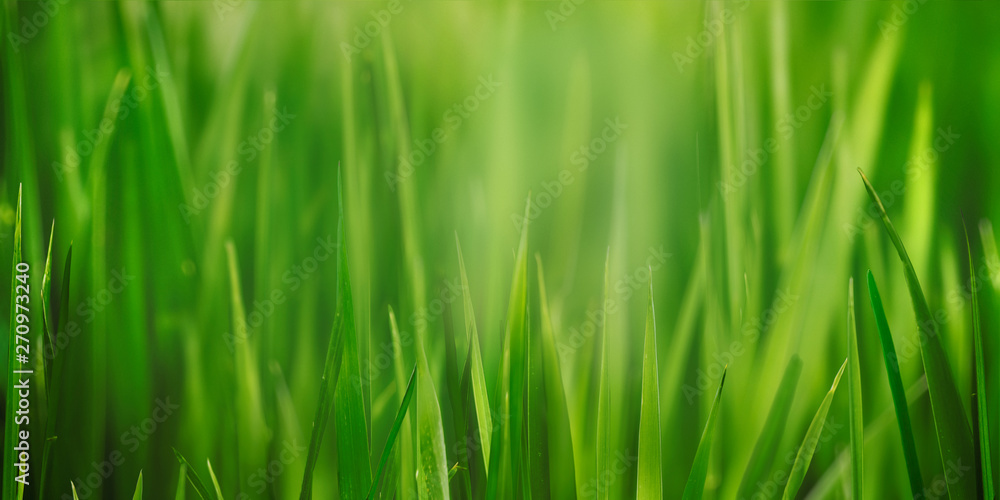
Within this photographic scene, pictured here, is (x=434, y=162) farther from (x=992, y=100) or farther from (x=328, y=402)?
(x=992, y=100)

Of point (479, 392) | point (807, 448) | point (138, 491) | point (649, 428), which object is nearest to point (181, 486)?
point (138, 491)

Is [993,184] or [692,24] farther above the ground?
[692,24]

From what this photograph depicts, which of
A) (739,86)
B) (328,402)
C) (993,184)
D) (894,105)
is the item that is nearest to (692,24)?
(739,86)

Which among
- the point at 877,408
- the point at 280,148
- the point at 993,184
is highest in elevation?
the point at 280,148

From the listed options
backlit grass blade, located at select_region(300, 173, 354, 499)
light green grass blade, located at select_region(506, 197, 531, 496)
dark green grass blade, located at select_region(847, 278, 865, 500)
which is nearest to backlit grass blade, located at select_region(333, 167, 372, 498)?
backlit grass blade, located at select_region(300, 173, 354, 499)

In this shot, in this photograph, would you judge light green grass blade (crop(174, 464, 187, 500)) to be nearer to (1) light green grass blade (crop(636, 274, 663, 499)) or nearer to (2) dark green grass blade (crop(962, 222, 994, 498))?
(1) light green grass blade (crop(636, 274, 663, 499))

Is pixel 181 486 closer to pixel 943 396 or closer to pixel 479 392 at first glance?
pixel 479 392
